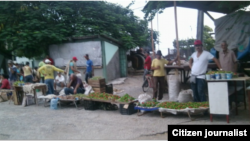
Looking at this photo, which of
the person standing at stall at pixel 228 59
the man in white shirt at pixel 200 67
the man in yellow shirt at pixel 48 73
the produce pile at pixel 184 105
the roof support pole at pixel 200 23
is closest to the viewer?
the produce pile at pixel 184 105

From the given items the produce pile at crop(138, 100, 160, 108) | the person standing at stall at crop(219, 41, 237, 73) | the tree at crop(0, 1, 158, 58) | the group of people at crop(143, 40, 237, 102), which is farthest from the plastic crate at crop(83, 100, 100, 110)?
the tree at crop(0, 1, 158, 58)

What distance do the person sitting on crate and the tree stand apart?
17.5 ft

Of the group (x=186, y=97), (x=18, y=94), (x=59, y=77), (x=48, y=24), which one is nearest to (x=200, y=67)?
(x=186, y=97)

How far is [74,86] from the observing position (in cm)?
905

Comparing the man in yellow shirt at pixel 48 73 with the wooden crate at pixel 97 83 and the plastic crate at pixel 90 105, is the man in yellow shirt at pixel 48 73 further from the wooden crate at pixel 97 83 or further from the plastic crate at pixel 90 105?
the plastic crate at pixel 90 105

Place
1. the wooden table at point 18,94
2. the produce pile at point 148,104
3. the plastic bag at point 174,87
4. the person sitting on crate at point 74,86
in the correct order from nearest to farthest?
the produce pile at point 148,104 → the plastic bag at point 174,87 → the person sitting on crate at point 74,86 → the wooden table at point 18,94

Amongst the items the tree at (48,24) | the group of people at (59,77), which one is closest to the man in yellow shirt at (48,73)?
the group of people at (59,77)

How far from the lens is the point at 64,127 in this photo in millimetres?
5996

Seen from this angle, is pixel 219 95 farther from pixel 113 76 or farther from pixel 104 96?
pixel 113 76

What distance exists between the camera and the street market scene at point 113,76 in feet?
18.5

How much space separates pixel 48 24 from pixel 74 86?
7.00 m

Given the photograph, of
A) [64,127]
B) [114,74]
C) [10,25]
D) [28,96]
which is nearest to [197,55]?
[64,127]

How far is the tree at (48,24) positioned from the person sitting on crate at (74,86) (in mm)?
5335

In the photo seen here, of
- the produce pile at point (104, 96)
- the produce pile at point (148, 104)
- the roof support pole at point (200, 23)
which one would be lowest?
the produce pile at point (148, 104)
